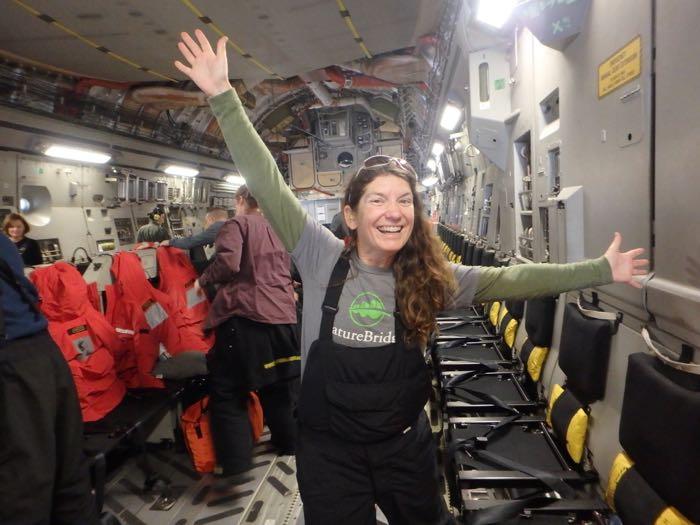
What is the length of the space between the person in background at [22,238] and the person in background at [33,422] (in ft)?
A: 11.4

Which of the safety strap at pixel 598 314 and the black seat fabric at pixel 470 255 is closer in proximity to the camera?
Result: the safety strap at pixel 598 314

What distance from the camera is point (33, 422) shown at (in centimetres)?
208

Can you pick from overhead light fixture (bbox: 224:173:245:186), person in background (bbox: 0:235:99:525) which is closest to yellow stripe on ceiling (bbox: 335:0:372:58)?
person in background (bbox: 0:235:99:525)

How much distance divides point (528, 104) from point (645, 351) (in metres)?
2.42

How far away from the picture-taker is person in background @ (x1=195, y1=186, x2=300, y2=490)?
338 centimetres

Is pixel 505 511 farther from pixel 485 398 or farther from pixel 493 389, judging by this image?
pixel 493 389

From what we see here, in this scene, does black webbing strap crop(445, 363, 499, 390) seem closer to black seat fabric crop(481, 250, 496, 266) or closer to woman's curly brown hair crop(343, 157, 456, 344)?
black seat fabric crop(481, 250, 496, 266)

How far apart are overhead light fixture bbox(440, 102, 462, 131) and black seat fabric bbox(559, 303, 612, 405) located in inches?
196

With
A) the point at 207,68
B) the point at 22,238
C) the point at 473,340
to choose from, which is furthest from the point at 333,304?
the point at 22,238

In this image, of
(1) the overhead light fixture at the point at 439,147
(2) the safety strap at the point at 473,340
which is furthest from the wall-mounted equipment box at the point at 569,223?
(1) the overhead light fixture at the point at 439,147

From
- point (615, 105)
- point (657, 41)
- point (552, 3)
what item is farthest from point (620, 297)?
point (552, 3)

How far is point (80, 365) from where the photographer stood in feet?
9.86

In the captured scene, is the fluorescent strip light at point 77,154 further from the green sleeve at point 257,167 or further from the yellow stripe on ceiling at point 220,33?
the green sleeve at point 257,167

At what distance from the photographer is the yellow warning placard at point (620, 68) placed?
1.73 meters
